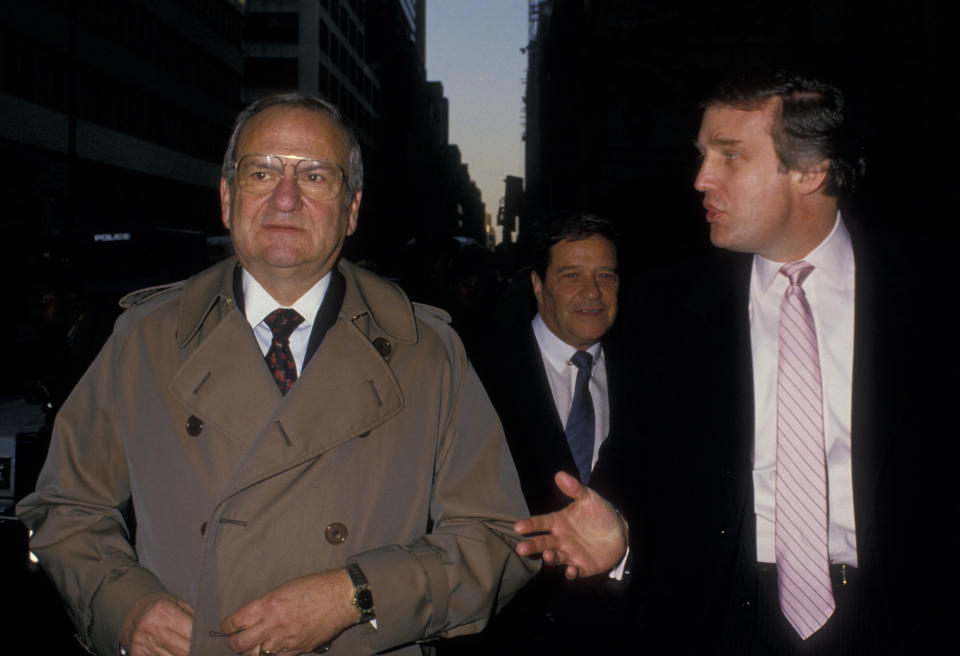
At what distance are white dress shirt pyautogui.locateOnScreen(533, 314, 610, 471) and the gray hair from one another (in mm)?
1521

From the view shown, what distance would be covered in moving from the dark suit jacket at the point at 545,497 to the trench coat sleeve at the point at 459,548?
2.02 ft

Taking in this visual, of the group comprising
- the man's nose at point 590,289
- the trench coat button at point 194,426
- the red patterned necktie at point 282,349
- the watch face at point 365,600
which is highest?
the man's nose at point 590,289

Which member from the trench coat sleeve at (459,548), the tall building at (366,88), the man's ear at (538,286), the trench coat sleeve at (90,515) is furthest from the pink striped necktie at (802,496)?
the tall building at (366,88)

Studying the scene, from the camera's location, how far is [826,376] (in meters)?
2.87

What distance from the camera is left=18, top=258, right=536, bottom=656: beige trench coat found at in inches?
94.5

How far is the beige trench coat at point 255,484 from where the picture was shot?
240 cm

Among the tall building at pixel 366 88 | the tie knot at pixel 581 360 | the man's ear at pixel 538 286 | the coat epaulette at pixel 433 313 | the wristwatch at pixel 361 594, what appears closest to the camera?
the wristwatch at pixel 361 594

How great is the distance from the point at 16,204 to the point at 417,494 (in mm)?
22964

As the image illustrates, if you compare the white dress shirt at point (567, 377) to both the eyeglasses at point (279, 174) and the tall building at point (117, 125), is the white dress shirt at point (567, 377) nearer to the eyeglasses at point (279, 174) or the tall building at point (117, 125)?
the eyeglasses at point (279, 174)

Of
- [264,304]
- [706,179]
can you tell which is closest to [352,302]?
[264,304]

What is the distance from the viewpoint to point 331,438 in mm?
2488

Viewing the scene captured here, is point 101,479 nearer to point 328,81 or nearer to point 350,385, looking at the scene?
point 350,385

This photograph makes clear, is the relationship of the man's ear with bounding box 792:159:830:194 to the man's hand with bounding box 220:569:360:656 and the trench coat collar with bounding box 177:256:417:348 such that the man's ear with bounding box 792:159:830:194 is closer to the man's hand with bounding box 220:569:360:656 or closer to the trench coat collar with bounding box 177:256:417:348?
the trench coat collar with bounding box 177:256:417:348

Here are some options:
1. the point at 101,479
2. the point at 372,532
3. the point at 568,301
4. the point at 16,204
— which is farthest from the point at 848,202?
the point at 16,204
